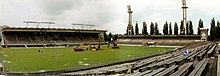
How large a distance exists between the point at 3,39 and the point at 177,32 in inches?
2171

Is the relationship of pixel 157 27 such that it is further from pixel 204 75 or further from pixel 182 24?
pixel 204 75

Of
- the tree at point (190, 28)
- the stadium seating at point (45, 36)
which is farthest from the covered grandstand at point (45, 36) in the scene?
the tree at point (190, 28)

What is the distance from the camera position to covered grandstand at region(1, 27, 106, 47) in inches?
3501

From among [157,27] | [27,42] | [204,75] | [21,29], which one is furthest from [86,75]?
[157,27]

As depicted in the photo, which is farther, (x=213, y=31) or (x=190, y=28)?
(x=190, y=28)

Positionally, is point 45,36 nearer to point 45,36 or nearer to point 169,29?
point 45,36

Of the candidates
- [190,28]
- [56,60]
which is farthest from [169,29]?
[56,60]

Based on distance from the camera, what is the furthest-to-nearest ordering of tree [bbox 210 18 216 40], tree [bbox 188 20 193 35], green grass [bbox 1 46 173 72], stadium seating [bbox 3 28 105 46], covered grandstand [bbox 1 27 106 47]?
tree [bbox 188 20 193 35], stadium seating [bbox 3 28 105 46], covered grandstand [bbox 1 27 106 47], tree [bbox 210 18 216 40], green grass [bbox 1 46 173 72]

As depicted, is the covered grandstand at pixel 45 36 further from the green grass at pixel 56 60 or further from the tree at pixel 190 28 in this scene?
the green grass at pixel 56 60

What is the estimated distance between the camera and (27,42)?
90.0 m

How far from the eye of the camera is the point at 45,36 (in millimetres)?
100938

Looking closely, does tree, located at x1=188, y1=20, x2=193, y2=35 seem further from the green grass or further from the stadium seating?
the green grass

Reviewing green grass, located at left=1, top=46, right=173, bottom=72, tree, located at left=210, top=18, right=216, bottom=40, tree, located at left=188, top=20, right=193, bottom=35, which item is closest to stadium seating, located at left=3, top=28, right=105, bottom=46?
tree, located at left=188, top=20, right=193, bottom=35

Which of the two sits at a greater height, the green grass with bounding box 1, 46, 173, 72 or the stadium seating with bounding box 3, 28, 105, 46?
the stadium seating with bounding box 3, 28, 105, 46
